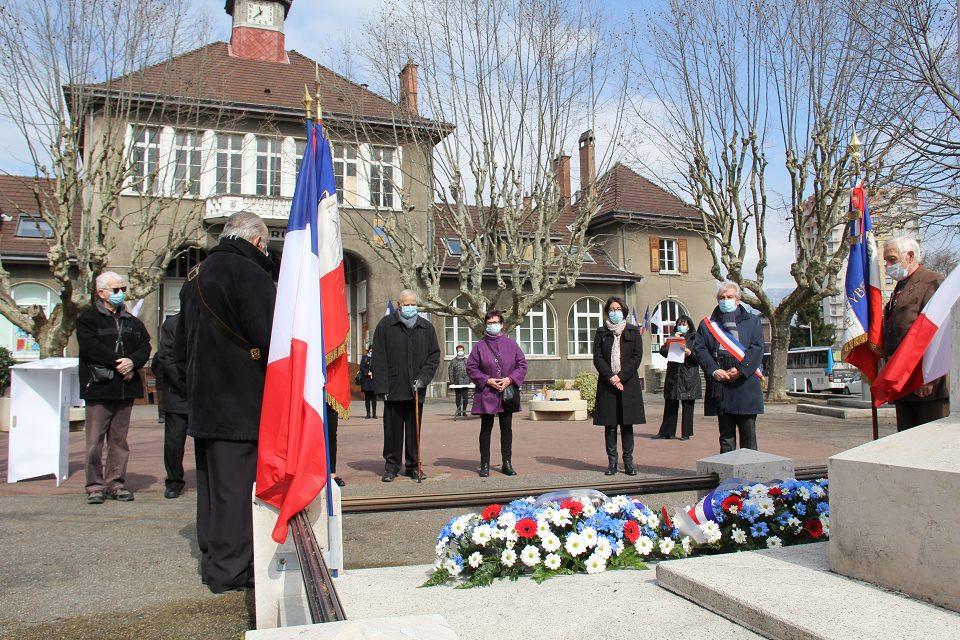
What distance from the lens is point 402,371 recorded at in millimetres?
9031

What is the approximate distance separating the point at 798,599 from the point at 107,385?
656 cm

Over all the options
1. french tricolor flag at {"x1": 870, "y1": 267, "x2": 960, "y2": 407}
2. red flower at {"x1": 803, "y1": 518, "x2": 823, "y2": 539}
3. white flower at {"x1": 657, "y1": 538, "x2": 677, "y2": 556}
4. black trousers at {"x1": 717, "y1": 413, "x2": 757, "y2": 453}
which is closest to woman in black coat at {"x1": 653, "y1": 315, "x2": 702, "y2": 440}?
black trousers at {"x1": 717, "y1": 413, "x2": 757, "y2": 453}

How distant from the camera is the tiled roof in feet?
66.6

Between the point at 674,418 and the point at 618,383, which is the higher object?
the point at 618,383

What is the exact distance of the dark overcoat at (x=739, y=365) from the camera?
25.2 feet

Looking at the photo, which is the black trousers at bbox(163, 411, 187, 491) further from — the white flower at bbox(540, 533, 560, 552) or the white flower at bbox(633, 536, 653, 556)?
the white flower at bbox(633, 536, 653, 556)

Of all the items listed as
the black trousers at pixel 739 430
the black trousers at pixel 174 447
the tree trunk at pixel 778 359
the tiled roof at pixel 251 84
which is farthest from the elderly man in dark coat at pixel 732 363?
the tree trunk at pixel 778 359

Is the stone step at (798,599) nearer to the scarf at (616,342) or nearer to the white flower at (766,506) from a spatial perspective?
the white flower at (766,506)

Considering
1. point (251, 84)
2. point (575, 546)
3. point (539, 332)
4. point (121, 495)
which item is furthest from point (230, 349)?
point (539, 332)

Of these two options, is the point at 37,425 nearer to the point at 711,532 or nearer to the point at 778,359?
the point at 711,532

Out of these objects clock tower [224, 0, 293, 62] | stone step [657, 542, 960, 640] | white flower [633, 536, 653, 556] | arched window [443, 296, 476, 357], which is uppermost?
clock tower [224, 0, 293, 62]

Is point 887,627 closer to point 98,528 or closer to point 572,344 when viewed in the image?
point 98,528

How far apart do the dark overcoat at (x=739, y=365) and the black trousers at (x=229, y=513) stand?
15.8 feet

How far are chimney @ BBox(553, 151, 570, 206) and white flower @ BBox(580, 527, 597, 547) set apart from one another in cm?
1876
